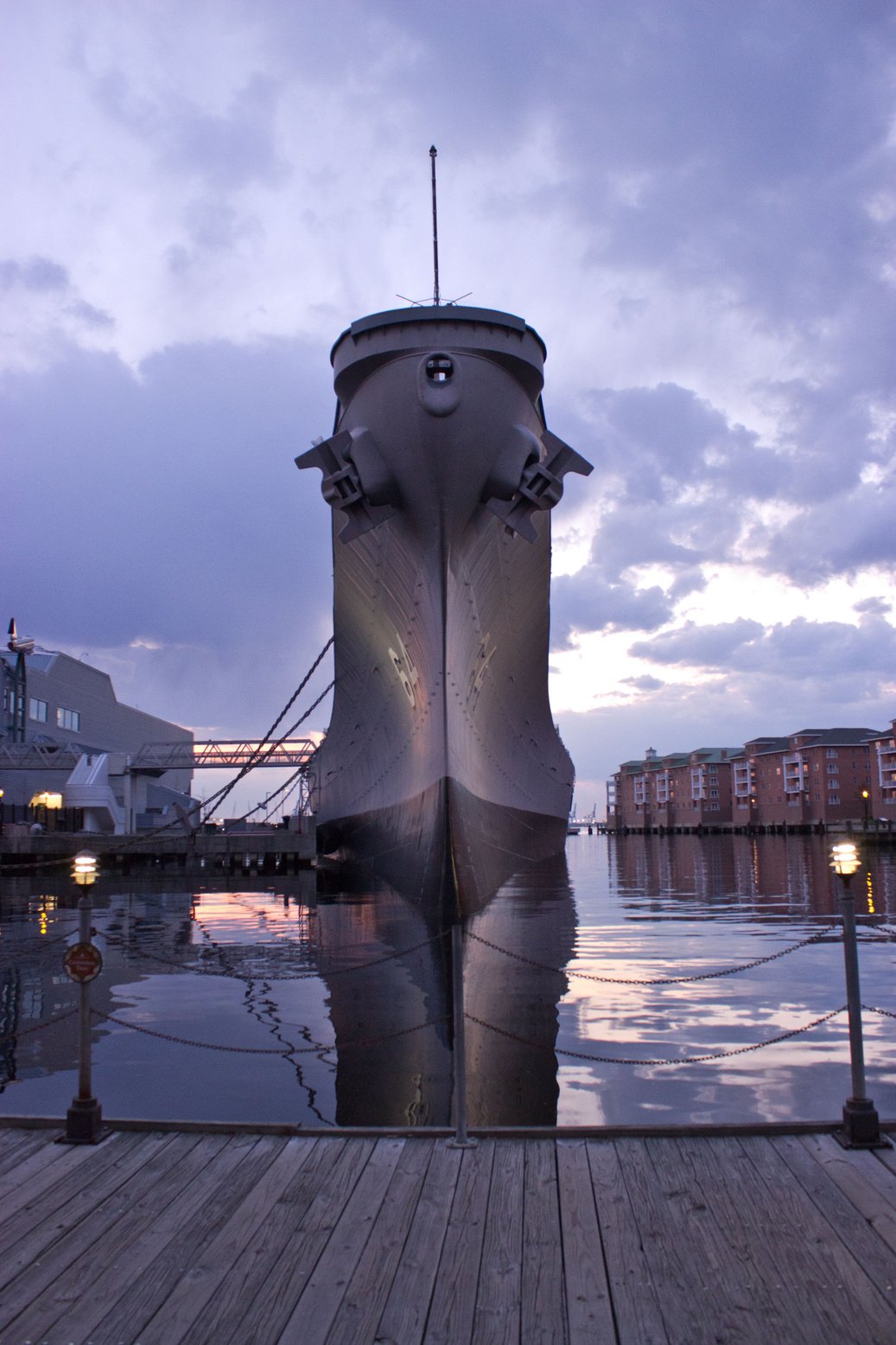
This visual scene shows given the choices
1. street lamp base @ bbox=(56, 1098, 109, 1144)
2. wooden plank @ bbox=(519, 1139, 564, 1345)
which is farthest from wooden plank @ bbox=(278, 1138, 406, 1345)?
street lamp base @ bbox=(56, 1098, 109, 1144)

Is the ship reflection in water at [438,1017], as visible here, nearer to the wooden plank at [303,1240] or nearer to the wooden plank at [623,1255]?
the wooden plank at [303,1240]

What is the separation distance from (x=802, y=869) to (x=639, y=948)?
2321 centimetres

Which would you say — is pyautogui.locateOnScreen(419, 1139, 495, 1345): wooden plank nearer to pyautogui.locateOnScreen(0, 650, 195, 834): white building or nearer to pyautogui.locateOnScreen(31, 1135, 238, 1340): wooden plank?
pyautogui.locateOnScreen(31, 1135, 238, 1340): wooden plank

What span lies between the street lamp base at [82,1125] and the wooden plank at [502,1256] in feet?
5.96

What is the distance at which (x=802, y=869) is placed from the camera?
110ft

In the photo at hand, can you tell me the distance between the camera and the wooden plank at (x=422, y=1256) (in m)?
2.80

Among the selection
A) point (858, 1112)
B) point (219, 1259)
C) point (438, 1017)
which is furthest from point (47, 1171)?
point (438, 1017)

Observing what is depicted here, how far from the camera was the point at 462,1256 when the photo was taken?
10.4ft

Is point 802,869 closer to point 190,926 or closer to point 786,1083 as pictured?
point 190,926

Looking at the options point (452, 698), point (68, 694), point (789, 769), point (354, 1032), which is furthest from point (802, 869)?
point (789, 769)

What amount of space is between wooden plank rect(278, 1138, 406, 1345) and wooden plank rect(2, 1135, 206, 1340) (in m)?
0.70

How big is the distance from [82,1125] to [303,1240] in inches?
56.6

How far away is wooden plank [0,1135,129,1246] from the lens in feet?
11.9

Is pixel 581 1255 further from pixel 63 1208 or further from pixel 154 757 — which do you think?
pixel 154 757
